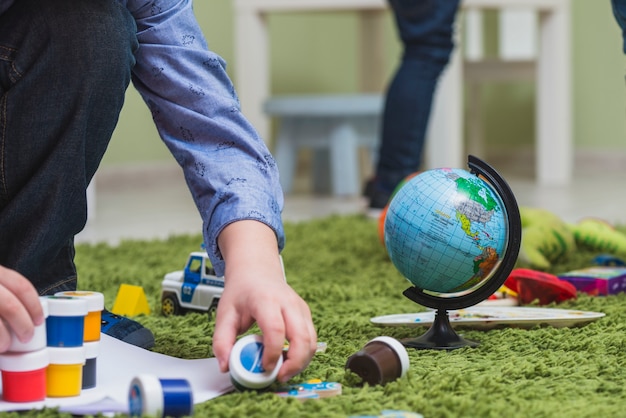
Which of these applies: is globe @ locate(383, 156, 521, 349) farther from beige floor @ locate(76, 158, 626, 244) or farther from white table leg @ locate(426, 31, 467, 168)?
white table leg @ locate(426, 31, 467, 168)

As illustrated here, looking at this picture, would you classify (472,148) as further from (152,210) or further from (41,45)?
(41,45)

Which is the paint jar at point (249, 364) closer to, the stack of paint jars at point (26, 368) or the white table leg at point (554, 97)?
the stack of paint jars at point (26, 368)

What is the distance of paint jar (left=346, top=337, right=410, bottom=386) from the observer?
0.78 m

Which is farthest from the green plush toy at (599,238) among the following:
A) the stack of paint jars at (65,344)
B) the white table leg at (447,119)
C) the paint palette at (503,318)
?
the white table leg at (447,119)

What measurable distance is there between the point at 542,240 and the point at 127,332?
78cm

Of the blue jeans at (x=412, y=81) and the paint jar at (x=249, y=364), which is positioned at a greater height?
the blue jeans at (x=412, y=81)

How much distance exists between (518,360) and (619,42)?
318 cm

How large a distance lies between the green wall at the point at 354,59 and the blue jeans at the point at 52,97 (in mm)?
2667

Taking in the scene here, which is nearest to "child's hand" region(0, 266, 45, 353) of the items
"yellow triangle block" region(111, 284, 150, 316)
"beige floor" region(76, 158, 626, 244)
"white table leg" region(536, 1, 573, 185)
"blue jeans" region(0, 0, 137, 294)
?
"blue jeans" region(0, 0, 137, 294)

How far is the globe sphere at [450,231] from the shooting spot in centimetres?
91

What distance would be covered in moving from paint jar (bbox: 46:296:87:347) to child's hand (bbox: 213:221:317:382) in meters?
0.10

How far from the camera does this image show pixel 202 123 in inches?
34.0

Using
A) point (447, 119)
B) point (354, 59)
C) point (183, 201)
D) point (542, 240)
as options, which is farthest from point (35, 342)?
point (354, 59)

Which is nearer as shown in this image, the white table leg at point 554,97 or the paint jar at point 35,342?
the paint jar at point 35,342
